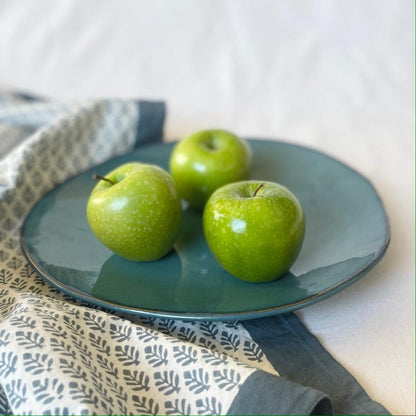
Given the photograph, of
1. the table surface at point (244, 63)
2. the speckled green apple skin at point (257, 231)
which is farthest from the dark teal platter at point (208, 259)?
the table surface at point (244, 63)

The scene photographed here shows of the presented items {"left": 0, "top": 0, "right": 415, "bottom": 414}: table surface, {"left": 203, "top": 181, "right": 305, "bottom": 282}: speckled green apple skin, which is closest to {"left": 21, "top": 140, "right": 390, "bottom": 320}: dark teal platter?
{"left": 203, "top": 181, "right": 305, "bottom": 282}: speckled green apple skin

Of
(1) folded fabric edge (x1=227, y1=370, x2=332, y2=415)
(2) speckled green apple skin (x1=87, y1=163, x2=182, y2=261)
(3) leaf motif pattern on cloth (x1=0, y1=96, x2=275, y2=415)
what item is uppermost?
(2) speckled green apple skin (x1=87, y1=163, x2=182, y2=261)

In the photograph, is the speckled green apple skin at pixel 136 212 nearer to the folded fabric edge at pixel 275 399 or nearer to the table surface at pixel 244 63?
the folded fabric edge at pixel 275 399

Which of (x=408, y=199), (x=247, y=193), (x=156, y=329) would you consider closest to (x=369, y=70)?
(x=408, y=199)

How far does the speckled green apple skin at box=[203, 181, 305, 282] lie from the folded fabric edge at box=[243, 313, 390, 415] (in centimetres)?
6

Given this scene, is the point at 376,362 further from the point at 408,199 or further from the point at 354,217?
the point at 408,199

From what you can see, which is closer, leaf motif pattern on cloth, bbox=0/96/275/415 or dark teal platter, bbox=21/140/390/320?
leaf motif pattern on cloth, bbox=0/96/275/415

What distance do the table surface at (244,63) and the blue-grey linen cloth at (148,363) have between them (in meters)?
0.50

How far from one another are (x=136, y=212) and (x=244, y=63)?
769 mm

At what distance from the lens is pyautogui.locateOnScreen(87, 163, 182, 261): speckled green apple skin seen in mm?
704

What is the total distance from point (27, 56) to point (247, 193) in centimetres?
97

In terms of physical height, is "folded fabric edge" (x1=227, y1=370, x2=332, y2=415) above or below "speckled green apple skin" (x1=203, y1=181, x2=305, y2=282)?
below

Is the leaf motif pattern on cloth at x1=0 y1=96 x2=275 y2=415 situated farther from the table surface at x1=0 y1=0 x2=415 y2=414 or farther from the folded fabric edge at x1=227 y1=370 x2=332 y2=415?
the table surface at x1=0 y1=0 x2=415 y2=414

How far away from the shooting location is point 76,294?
674mm
